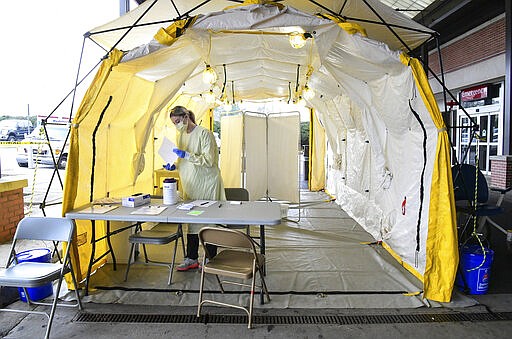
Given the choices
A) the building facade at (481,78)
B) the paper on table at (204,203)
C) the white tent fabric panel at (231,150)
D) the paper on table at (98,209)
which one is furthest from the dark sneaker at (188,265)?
the building facade at (481,78)

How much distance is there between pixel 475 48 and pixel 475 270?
315 inches

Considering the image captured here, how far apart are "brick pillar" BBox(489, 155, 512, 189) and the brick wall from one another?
7.90 ft

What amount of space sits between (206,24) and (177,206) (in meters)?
1.53

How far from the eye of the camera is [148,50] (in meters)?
2.88

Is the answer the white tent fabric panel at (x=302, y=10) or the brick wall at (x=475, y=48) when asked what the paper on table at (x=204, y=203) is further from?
the brick wall at (x=475, y=48)

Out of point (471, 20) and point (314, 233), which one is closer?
point (314, 233)

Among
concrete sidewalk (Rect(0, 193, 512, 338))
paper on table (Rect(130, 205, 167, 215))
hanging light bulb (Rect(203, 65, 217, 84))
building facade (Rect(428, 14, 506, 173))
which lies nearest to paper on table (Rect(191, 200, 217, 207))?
paper on table (Rect(130, 205, 167, 215))

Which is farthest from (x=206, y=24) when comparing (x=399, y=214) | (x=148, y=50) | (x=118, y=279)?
(x=399, y=214)

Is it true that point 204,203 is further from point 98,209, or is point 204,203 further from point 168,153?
point 98,209

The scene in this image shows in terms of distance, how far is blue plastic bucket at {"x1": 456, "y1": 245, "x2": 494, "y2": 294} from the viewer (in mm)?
2926

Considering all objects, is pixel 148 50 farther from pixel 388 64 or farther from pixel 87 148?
pixel 388 64

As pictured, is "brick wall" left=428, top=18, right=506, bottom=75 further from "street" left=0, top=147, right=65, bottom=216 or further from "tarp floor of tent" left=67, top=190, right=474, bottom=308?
"street" left=0, top=147, right=65, bottom=216

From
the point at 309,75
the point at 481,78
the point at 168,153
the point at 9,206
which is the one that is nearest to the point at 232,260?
the point at 168,153

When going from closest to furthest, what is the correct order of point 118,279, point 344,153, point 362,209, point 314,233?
point 118,279
point 314,233
point 362,209
point 344,153
